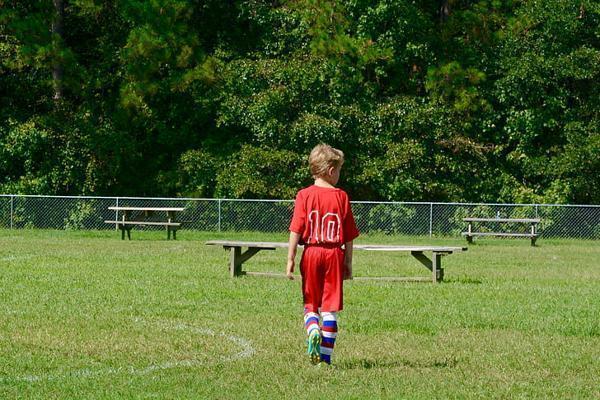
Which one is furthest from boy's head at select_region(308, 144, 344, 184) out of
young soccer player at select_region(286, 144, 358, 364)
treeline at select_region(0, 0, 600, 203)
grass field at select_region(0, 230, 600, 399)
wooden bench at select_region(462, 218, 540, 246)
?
treeline at select_region(0, 0, 600, 203)

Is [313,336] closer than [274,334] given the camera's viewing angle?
Yes

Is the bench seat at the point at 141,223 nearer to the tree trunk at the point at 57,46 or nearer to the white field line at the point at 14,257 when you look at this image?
the tree trunk at the point at 57,46

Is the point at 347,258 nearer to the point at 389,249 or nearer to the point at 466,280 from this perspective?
the point at 389,249

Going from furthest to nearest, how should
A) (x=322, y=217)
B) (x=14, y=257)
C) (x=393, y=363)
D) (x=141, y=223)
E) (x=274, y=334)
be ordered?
(x=141, y=223) < (x=14, y=257) < (x=274, y=334) < (x=393, y=363) < (x=322, y=217)

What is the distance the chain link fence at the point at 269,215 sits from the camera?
33469 millimetres

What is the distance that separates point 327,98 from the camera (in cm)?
3722

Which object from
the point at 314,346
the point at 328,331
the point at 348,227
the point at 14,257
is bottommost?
the point at 14,257

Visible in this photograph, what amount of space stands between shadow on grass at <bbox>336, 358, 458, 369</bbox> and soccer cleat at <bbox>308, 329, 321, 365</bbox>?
0.23 metres

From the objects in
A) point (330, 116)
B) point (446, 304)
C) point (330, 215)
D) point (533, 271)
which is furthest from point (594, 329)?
point (330, 116)

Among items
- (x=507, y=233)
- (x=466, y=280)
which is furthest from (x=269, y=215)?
(x=466, y=280)

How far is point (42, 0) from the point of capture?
3741 cm

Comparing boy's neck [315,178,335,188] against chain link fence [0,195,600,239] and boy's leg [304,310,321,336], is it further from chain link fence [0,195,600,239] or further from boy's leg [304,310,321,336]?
chain link fence [0,195,600,239]

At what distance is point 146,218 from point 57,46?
718 centimetres

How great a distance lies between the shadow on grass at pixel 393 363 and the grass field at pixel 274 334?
0.01 m
